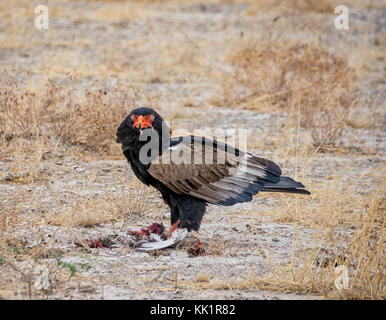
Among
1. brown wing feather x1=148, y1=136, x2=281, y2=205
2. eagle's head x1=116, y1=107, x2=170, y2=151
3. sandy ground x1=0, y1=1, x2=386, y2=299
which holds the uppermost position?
eagle's head x1=116, y1=107, x2=170, y2=151

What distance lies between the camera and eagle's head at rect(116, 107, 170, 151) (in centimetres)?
494

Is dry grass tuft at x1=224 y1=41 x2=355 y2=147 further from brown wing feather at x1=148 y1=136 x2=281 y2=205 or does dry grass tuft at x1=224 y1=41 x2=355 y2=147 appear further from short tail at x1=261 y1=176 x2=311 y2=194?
brown wing feather at x1=148 y1=136 x2=281 y2=205

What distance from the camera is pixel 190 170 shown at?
5.03 m

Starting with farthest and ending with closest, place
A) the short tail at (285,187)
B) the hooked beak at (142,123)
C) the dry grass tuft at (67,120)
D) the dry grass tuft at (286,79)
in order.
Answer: the dry grass tuft at (286,79) < the dry grass tuft at (67,120) < the short tail at (285,187) < the hooked beak at (142,123)

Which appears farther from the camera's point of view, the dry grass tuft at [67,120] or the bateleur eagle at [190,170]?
the dry grass tuft at [67,120]

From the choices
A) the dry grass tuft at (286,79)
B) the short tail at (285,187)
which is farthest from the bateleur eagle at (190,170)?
the dry grass tuft at (286,79)

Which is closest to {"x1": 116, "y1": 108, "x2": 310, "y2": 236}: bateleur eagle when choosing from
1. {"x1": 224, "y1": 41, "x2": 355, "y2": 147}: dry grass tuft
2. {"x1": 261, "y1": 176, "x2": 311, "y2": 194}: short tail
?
{"x1": 261, "y1": 176, "x2": 311, "y2": 194}: short tail

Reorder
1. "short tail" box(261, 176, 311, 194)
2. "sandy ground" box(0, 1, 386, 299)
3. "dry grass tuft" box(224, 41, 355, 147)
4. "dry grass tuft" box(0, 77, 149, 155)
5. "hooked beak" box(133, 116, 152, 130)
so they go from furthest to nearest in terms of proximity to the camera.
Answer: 1. "dry grass tuft" box(224, 41, 355, 147)
2. "dry grass tuft" box(0, 77, 149, 155)
3. "short tail" box(261, 176, 311, 194)
4. "hooked beak" box(133, 116, 152, 130)
5. "sandy ground" box(0, 1, 386, 299)

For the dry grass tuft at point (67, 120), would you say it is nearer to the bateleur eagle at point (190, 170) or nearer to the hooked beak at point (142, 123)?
the bateleur eagle at point (190, 170)

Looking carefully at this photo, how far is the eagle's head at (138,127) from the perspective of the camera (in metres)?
4.94

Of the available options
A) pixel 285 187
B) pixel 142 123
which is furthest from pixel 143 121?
pixel 285 187

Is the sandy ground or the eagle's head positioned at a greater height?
the eagle's head

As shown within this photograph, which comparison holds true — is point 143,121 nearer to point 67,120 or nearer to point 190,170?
point 190,170

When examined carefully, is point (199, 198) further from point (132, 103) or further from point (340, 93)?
point (340, 93)
